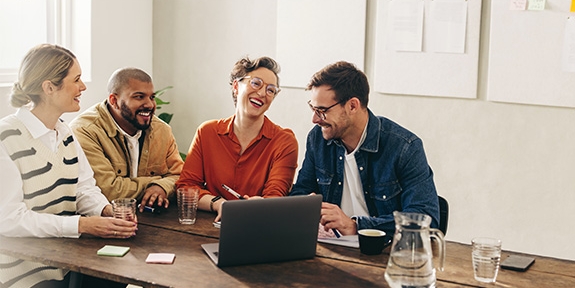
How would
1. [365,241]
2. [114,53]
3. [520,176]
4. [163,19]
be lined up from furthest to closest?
[163,19] < [114,53] < [520,176] < [365,241]

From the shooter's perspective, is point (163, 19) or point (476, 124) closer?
point (476, 124)

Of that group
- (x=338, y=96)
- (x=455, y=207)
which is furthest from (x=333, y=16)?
(x=338, y=96)

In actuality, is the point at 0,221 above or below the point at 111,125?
below

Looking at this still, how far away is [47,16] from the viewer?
4355 mm

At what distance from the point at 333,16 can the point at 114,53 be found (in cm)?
147

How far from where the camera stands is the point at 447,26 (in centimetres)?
409

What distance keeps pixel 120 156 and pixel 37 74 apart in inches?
25.0

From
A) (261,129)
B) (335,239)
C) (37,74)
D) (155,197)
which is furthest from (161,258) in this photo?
(261,129)

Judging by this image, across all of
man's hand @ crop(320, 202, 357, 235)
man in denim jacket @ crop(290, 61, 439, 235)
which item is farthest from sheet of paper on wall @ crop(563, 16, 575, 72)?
man's hand @ crop(320, 202, 357, 235)

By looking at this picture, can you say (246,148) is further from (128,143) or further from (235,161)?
(128,143)

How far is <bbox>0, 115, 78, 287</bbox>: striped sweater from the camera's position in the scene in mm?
2461

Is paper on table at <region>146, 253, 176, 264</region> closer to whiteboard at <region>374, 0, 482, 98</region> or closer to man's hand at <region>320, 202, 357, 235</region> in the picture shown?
man's hand at <region>320, 202, 357, 235</region>

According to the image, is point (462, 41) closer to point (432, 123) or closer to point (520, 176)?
point (432, 123)

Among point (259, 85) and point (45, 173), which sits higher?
point (259, 85)
